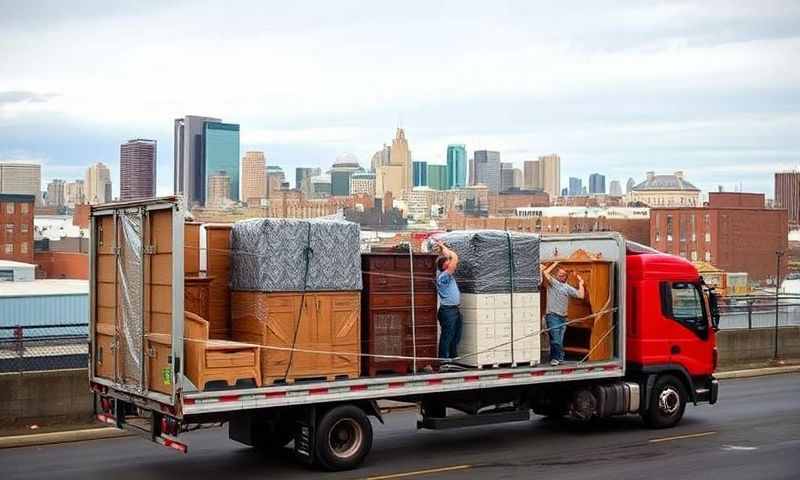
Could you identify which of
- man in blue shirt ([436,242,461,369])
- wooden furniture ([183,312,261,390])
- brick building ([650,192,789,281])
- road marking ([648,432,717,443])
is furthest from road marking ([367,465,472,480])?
brick building ([650,192,789,281])

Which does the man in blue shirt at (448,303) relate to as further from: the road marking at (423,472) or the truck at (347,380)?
the road marking at (423,472)

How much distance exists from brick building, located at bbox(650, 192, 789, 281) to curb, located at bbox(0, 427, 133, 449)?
128 metres

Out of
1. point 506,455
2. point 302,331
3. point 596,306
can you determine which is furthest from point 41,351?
point 596,306

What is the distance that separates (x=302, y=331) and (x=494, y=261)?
303cm

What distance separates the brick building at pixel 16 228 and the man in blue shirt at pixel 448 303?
11984 cm

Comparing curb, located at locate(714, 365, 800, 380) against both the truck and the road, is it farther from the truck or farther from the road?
the truck

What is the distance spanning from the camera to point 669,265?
16453 millimetres

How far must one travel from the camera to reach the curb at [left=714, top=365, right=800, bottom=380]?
24375 mm

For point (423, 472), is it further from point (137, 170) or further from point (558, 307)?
point (137, 170)

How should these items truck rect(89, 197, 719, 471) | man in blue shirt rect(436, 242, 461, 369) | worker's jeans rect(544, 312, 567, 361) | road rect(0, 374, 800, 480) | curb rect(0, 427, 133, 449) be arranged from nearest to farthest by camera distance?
1. truck rect(89, 197, 719, 471)
2. road rect(0, 374, 800, 480)
3. man in blue shirt rect(436, 242, 461, 369)
4. curb rect(0, 427, 133, 449)
5. worker's jeans rect(544, 312, 567, 361)

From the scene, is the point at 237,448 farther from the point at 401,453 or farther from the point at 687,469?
the point at 687,469

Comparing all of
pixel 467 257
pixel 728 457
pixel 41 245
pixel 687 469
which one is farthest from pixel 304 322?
pixel 41 245

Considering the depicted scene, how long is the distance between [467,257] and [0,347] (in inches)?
Answer: 318

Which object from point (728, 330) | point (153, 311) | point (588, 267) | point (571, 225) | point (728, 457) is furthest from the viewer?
point (571, 225)
